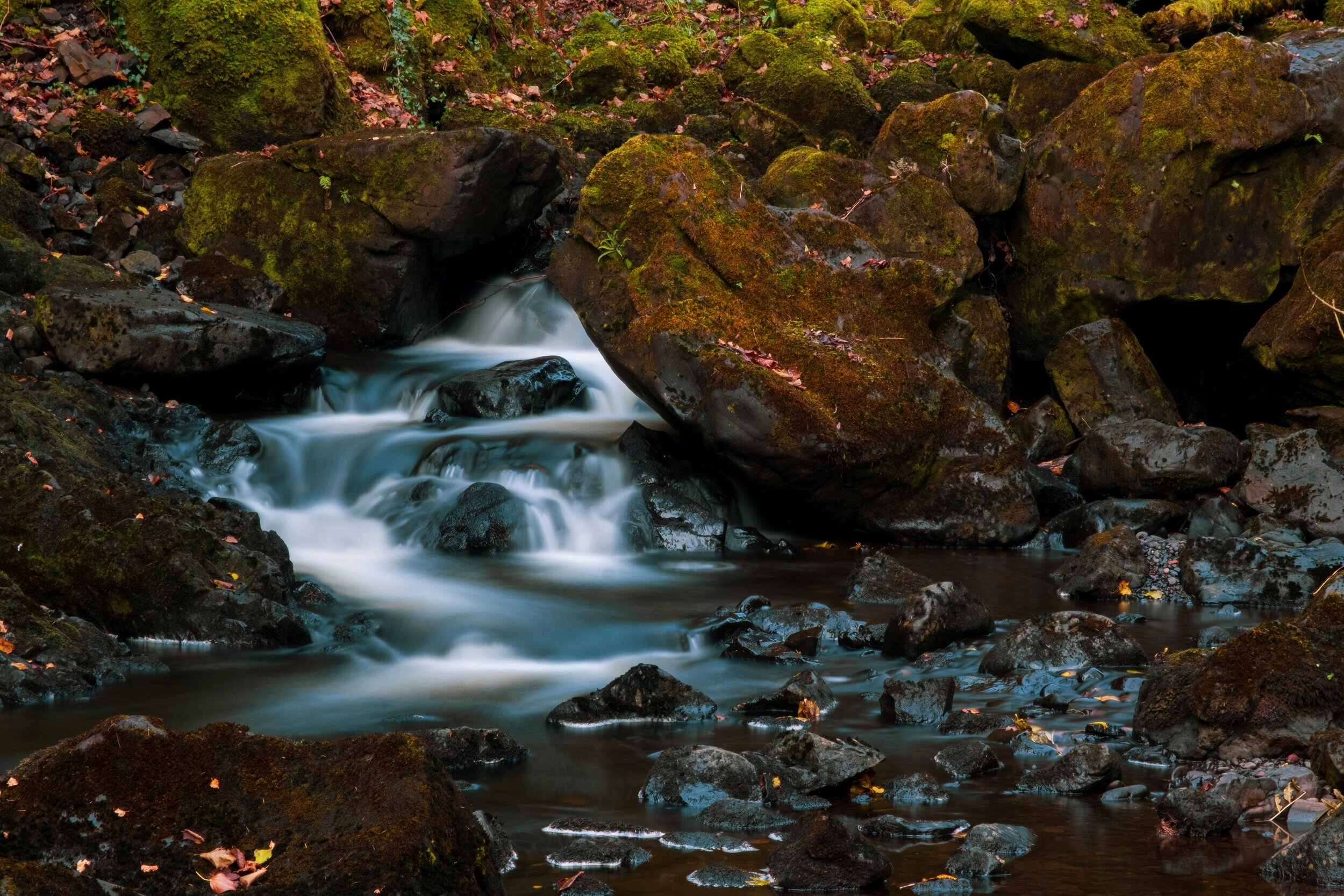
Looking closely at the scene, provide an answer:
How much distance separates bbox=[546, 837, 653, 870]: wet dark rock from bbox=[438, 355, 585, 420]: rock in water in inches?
311

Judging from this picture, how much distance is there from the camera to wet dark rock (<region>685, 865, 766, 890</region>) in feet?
12.0

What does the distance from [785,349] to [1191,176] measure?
499 centimetres

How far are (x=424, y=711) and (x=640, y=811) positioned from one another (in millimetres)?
1904

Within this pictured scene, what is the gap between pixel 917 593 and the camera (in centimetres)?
692

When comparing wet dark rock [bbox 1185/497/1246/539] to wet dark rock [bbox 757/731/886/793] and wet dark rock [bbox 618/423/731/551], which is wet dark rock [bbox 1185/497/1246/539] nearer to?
wet dark rock [bbox 618/423/731/551]

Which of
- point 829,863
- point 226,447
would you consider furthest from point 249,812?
point 226,447

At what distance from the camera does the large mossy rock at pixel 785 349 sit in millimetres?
9383

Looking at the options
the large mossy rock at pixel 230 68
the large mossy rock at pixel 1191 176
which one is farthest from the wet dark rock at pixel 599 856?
the large mossy rock at pixel 230 68

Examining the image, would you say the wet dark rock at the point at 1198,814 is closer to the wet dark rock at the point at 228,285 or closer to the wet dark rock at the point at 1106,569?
the wet dark rock at the point at 1106,569

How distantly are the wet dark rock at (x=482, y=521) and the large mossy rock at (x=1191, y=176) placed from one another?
6428 mm

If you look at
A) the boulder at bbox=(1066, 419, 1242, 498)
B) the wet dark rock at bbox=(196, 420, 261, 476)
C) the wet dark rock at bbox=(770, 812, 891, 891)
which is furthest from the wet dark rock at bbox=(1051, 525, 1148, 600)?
the wet dark rock at bbox=(196, 420, 261, 476)

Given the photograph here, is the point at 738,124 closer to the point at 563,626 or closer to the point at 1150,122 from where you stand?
the point at 1150,122

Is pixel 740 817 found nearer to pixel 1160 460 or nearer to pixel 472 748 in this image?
pixel 472 748

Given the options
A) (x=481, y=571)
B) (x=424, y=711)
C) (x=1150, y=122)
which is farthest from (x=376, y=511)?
(x=1150, y=122)
